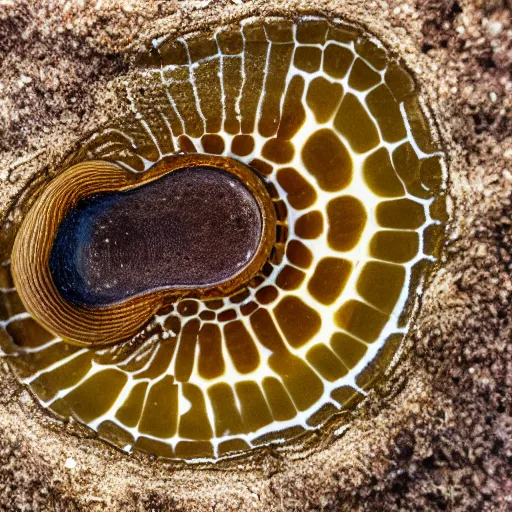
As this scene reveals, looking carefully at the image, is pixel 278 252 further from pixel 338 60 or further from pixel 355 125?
pixel 338 60

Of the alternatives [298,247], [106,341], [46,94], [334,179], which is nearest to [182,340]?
[106,341]

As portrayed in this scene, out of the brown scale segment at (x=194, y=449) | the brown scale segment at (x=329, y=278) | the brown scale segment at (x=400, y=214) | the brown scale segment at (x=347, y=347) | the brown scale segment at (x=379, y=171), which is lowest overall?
the brown scale segment at (x=194, y=449)

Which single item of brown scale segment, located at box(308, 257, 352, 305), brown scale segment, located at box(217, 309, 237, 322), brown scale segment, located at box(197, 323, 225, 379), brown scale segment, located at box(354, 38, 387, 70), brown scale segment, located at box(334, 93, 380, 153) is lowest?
brown scale segment, located at box(197, 323, 225, 379)

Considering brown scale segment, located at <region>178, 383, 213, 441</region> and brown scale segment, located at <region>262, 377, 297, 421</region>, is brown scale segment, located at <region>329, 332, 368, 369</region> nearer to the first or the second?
brown scale segment, located at <region>262, 377, 297, 421</region>

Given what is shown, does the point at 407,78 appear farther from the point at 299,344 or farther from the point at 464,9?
the point at 299,344

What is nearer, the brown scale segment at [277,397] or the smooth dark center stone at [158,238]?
the smooth dark center stone at [158,238]

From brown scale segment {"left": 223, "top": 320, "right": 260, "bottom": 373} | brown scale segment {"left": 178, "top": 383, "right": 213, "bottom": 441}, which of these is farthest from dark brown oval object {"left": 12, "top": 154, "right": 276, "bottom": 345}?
brown scale segment {"left": 178, "top": 383, "right": 213, "bottom": 441}

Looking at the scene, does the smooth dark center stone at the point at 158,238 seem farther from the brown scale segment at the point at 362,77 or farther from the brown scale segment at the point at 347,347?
the brown scale segment at the point at 362,77

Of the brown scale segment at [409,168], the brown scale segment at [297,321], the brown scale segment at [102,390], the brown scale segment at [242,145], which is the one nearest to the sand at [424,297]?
the brown scale segment at [409,168]
